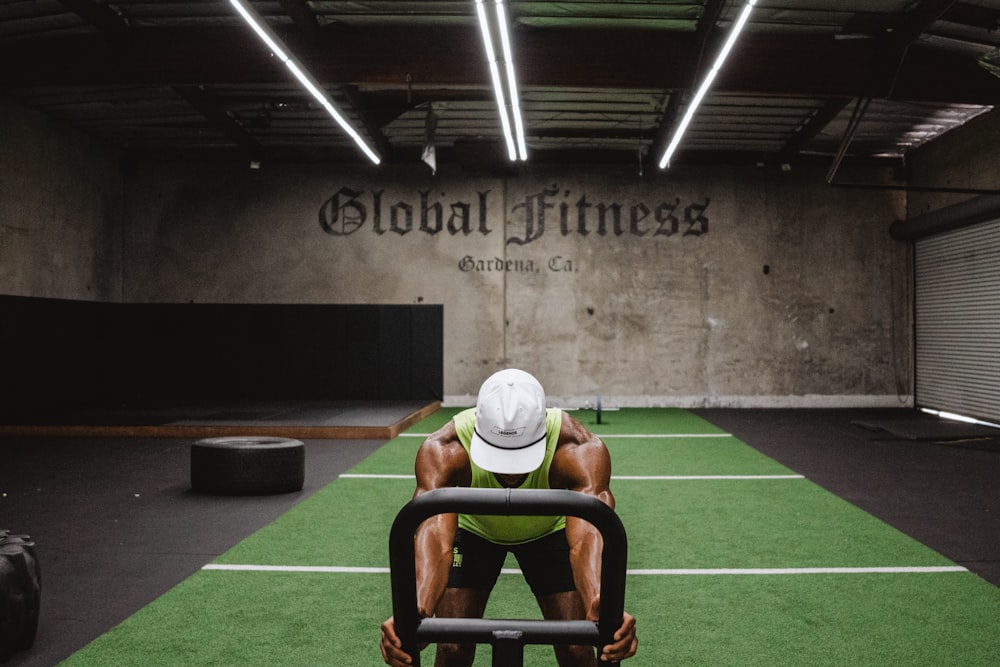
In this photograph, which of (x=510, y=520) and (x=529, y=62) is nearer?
(x=510, y=520)

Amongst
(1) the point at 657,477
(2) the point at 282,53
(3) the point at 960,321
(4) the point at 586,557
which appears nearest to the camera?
(4) the point at 586,557

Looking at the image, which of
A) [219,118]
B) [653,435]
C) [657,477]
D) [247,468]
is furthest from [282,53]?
[653,435]

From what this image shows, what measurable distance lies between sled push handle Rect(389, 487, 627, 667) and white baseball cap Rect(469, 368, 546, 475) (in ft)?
1.68

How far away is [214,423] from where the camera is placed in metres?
9.60

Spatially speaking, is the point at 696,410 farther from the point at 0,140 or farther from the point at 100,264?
the point at 0,140

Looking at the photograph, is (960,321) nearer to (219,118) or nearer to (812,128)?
(812,128)

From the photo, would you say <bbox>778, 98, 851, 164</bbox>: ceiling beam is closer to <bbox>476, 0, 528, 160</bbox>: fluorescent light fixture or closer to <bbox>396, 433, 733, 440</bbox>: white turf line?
<bbox>476, 0, 528, 160</bbox>: fluorescent light fixture

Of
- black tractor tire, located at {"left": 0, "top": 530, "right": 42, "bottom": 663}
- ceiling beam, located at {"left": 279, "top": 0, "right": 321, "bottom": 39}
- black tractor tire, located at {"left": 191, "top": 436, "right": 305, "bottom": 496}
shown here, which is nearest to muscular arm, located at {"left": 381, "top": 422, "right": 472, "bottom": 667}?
black tractor tire, located at {"left": 0, "top": 530, "right": 42, "bottom": 663}

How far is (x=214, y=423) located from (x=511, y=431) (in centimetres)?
849

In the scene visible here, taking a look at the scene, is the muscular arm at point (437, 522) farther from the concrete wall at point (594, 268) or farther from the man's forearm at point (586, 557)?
the concrete wall at point (594, 268)

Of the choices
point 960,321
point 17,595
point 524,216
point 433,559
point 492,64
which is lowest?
point 17,595

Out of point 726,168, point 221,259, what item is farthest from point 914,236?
point 221,259

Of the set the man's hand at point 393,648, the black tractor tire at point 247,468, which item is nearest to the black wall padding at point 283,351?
the black tractor tire at point 247,468

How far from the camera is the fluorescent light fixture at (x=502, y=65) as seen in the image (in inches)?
253
